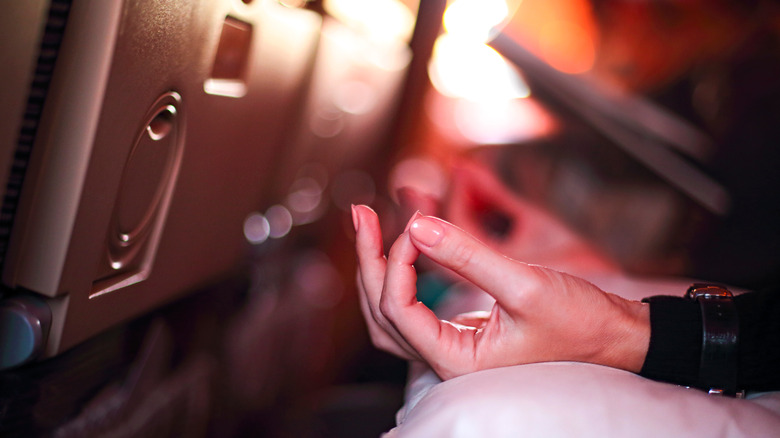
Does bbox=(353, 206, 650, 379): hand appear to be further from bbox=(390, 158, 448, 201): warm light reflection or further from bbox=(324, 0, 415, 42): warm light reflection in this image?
bbox=(390, 158, 448, 201): warm light reflection

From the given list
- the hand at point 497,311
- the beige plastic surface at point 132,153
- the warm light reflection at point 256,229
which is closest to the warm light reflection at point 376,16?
the beige plastic surface at point 132,153

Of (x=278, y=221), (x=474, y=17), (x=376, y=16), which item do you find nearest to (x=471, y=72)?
(x=474, y=17)

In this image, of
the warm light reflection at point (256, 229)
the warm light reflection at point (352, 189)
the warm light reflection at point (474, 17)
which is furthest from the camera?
the warm light reflection at point (474, 17)

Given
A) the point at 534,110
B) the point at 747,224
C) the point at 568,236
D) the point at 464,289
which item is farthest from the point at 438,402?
the point at 534,110

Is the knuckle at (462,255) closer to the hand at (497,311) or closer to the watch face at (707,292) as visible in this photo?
the hand at (497,311)

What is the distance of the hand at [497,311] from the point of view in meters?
0.41

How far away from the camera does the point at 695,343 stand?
473 millimetres

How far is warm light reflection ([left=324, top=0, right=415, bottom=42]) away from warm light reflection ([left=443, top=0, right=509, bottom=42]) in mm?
371

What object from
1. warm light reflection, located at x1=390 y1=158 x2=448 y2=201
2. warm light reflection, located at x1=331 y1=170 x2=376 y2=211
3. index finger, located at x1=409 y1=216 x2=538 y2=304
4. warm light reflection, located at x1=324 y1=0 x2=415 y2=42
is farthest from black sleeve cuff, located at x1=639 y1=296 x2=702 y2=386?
warm light reflection, located at x1=390 y1=158 x2=448 y2=201

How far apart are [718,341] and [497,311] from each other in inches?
8.2

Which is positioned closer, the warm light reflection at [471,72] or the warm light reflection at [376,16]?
the warm light reflection at [376,16]

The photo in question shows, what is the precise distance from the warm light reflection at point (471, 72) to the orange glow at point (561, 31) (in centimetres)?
19

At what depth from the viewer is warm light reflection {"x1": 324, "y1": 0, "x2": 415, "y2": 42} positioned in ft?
2.57

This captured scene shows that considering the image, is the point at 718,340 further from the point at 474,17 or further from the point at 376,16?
the point at 474,17
